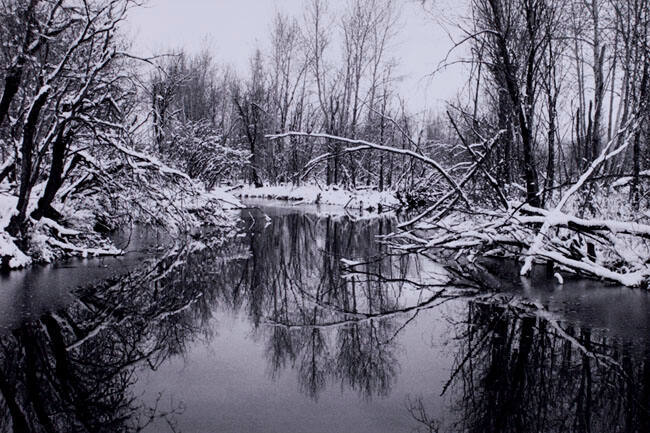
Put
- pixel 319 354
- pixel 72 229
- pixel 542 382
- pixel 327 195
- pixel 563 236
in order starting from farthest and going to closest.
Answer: pixel 327 195
pixel 72 229
pixel 563 236
pixel 319 354
pixel 542 382

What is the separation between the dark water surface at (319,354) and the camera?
3.35m

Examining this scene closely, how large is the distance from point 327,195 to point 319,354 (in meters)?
26.7

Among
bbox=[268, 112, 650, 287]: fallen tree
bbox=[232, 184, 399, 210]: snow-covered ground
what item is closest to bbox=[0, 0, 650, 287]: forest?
bbox=[268, 112, 650, 287]: fallen tree

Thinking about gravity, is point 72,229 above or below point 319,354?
above

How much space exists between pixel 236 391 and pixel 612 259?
23.5 ft

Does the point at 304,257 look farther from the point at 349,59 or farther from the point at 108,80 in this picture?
the point at 349,59

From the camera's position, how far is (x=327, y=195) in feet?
102

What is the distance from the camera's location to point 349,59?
3488cm

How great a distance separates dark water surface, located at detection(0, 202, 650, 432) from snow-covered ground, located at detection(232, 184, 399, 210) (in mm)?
15323

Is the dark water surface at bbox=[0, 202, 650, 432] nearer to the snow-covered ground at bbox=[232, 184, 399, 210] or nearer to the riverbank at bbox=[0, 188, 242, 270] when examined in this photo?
the riverbank at bbox=[0, 188, 242, 270]

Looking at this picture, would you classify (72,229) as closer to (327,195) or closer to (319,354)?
(319,354)

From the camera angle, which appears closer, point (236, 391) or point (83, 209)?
point (236, 391)

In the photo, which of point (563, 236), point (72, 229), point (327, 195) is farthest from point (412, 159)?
point (327, 195)

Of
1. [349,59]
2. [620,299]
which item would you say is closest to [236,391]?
[620,299]
